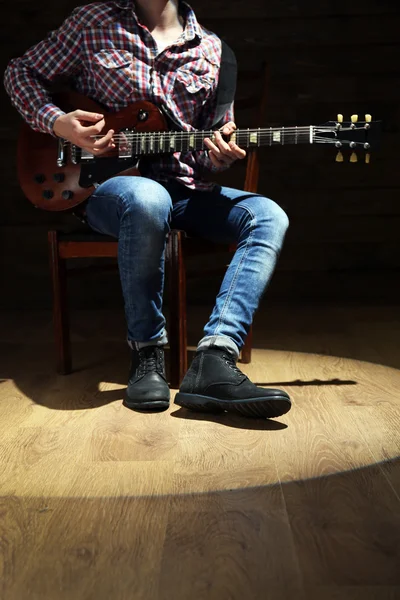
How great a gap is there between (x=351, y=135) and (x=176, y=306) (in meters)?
0.66

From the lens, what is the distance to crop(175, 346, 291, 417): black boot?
5.90ft

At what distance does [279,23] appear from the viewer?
3.42 meters

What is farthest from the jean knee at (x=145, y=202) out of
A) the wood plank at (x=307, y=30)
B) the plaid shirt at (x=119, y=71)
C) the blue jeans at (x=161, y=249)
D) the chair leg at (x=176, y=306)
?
the wood plank at (x=307, y=30)

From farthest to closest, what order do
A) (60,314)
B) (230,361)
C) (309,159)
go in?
1. (309,159)
2. (60,314)
3. (230,361)

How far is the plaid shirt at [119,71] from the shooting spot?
2.18 meters

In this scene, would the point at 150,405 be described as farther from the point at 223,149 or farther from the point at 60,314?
the point at 223,149

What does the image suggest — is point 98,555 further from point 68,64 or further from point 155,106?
point 68,64

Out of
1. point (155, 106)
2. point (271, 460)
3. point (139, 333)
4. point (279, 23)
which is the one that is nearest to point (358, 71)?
point (279, 23)

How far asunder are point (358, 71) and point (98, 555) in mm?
2816

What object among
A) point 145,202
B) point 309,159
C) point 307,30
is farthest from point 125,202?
point 307,30

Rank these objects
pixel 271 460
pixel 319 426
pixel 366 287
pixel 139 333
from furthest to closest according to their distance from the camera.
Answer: pixel 366 287 → pixel 139 333 → pixel 319 426 → pixel 271 460

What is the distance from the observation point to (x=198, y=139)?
82.4 inches

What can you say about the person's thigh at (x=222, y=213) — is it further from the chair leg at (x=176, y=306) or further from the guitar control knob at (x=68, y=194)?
the guitar control knob at (x=68, y=194)

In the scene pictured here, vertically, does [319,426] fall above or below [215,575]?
below
